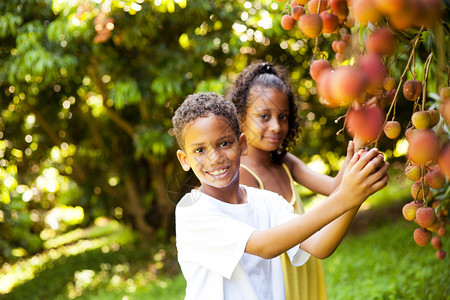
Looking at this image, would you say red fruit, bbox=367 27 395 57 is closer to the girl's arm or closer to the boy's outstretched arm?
the boy's outstretched arm

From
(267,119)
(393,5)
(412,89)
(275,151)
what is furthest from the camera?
(275,151)

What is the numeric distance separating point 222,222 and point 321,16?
0.46 metres

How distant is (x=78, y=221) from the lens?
411 inches

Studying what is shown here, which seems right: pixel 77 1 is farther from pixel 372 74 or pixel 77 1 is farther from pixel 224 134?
pixel 372 74

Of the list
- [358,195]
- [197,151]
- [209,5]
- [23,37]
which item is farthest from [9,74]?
[358,195]

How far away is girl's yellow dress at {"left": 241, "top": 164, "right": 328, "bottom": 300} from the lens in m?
1.31

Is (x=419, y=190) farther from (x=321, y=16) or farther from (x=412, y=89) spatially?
(x=321, y=16)

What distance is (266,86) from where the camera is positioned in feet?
5.10

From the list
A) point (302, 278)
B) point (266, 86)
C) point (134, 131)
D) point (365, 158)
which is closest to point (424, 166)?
point (365, 158)

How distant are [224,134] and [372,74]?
0.59 metres

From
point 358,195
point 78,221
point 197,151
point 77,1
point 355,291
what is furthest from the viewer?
point 78,221

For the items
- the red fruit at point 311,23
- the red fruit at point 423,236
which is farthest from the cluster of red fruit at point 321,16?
the red fruit at point 423,236

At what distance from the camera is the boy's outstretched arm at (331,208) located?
71 centimetres

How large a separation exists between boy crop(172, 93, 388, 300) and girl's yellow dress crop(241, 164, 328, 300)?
0.17 metres
